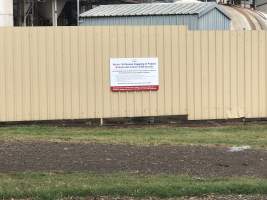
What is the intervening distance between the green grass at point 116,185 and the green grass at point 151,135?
3420 millimetres

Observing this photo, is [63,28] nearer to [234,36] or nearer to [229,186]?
[234,36]

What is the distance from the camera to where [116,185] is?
7.96m

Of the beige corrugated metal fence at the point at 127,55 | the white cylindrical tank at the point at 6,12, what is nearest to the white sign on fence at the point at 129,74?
the beige corrugated metal fence at the point at 127,55

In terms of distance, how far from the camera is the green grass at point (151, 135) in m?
12.4

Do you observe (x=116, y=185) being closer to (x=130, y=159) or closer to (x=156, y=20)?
(x=130, y=159)

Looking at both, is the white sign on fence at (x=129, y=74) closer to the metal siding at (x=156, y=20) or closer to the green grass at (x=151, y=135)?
the green grass at (x=151, y=135)

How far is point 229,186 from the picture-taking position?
8039 millimetres

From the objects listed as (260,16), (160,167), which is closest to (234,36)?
(160,167)

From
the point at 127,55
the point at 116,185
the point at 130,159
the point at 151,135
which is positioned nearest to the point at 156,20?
the point at 127,55

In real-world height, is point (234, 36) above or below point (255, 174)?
above

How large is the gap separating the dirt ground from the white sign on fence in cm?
380

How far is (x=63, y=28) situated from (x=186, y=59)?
3.00 meters

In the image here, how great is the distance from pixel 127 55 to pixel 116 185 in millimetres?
7552

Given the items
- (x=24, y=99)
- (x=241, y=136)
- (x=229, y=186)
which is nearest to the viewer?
(x=229, y=186)
